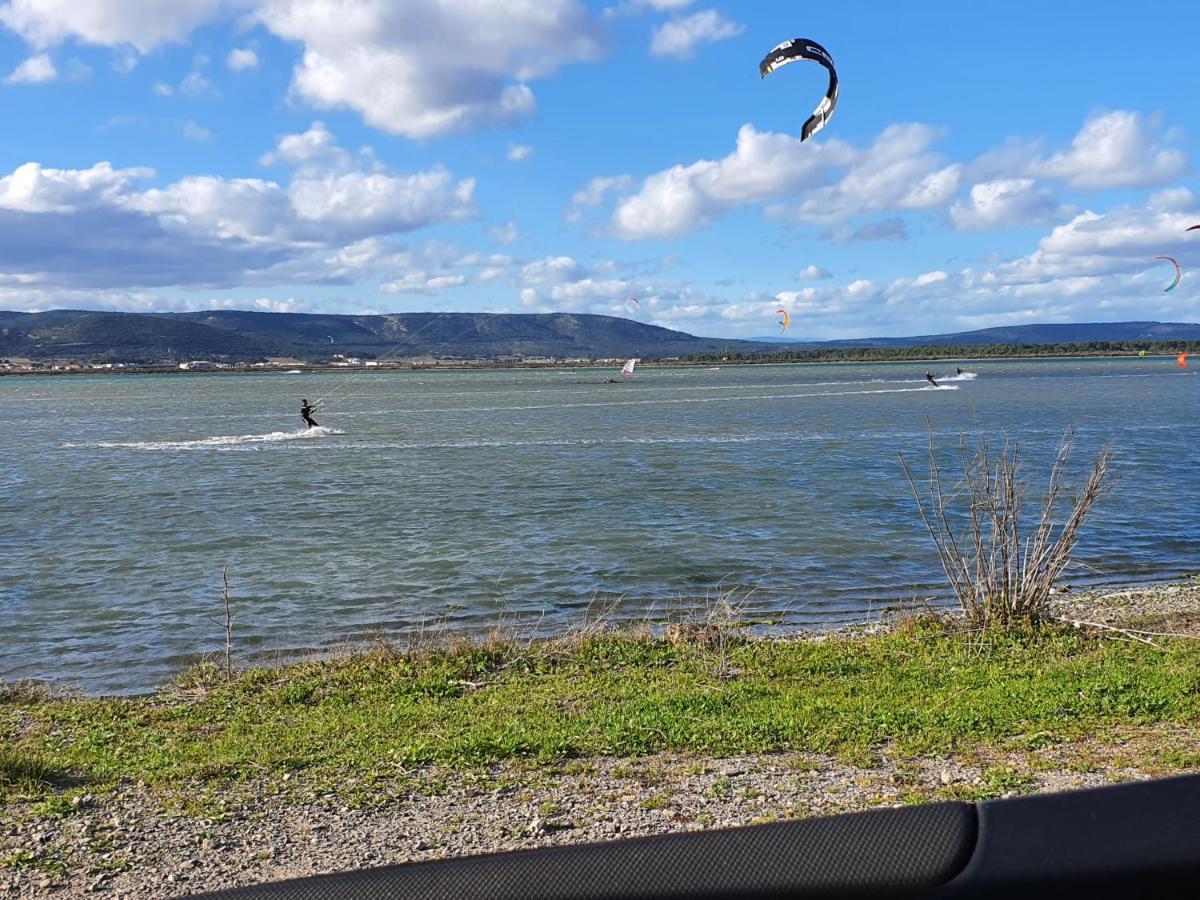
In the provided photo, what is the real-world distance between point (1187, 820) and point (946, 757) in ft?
18.5

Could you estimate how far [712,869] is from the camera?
2.40 meters

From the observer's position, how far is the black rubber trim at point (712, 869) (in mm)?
2346

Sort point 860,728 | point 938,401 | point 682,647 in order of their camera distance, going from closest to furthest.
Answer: point 860,728 → point 682,647 → point 938,401

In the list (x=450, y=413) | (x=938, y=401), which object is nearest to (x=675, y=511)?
(x=450, y=413)

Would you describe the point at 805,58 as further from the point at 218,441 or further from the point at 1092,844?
the point at 218,441

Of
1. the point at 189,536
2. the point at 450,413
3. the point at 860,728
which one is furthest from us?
the point at 450,413

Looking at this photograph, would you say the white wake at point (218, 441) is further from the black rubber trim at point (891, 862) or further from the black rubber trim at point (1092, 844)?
the black rubber trim at point (1092, 844)

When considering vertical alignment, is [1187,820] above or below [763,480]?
above

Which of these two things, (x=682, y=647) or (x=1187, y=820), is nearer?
(x=1187, y=820)

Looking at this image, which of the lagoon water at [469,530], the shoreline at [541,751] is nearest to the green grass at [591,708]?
the shoreline at [541,751]

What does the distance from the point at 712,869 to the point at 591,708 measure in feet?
23.7

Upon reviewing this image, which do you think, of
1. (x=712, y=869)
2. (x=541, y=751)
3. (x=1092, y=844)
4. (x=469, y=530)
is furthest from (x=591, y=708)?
(x=469, y=530)

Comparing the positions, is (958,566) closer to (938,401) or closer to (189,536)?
(189,536)

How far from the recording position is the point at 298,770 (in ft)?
25.8
